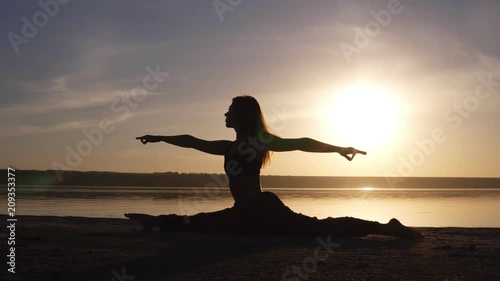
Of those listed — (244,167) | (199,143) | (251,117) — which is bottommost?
(244,167)

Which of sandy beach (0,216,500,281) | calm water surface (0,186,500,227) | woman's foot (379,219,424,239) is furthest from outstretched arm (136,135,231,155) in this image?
calm water surface (0,186,500,227)

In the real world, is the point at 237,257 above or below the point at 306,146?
below

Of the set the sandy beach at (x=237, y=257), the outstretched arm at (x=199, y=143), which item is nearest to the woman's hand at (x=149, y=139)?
the outstretched arm at (x=199, y=143)

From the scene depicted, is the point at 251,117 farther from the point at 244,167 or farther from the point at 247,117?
the point at 244,167

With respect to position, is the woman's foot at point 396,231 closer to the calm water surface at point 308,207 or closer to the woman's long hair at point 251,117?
the woman's long hair at point 251,117

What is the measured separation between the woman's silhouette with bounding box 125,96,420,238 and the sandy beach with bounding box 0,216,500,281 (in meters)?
0.27

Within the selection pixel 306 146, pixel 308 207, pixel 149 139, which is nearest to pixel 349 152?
pixel 306 146

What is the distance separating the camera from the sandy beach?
586 centimetres

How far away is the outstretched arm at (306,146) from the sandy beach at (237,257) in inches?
49.0

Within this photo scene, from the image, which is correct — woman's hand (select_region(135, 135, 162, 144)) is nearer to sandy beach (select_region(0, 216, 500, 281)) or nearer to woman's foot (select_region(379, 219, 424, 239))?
sandy beach (select_region(0, 216, 500, 281))

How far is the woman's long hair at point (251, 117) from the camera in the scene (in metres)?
9.50

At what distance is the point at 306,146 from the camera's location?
907 cm

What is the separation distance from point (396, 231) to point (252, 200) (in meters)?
2.19

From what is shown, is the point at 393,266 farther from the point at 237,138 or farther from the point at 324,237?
the point at 237,138
